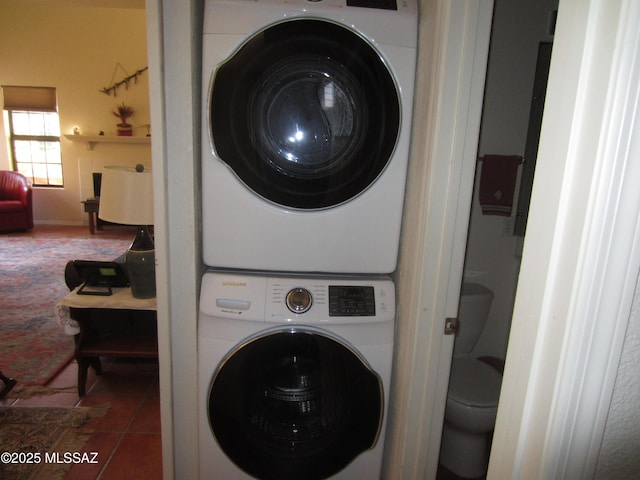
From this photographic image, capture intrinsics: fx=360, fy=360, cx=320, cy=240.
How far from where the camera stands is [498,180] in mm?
1664

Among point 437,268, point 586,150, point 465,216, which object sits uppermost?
point 586,150

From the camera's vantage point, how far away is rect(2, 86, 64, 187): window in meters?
5.73

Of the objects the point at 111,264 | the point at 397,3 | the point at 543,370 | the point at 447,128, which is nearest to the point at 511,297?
the point at 447,128

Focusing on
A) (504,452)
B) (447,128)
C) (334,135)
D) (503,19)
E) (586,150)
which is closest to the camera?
(586,150)

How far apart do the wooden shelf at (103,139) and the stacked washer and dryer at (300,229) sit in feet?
17.9

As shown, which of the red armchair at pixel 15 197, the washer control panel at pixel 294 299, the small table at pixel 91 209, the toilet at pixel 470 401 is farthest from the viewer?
the small table at pixel 91 209

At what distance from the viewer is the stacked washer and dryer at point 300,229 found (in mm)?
920

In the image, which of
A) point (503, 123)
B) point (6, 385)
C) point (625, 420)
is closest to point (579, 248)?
point (625, 420)

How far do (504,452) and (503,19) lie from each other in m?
1.81

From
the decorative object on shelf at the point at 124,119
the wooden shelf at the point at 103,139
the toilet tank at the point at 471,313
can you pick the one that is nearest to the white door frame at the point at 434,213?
the toilet tank at the point at 471,313

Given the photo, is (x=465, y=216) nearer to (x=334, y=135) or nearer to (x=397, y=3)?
(x=334, y=135)

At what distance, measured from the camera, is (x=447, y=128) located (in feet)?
2.80

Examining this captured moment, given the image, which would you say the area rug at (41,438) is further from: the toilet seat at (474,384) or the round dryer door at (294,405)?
the toilet seat at (474,384)

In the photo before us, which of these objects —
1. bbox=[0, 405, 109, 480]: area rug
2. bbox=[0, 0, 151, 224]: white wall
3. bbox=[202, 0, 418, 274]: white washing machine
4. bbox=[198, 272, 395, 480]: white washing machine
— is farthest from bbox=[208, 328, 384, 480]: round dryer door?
bbox=[0, 0, 151, 224]: white wall
